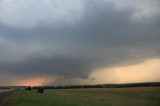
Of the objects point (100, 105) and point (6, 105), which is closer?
point (100, 105)

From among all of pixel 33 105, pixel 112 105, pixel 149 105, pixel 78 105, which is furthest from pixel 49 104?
pixel 149 105

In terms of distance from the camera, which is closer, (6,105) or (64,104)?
(64,104)

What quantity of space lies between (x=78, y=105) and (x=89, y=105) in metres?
1.72

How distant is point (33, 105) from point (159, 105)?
68.4ft

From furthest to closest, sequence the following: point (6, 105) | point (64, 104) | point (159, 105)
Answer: point (6, 105) → point (64, 104) → point (159, 105)

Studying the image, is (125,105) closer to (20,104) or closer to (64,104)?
(64,104)

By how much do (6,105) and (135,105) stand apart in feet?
78.5

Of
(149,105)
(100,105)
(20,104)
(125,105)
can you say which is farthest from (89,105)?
(20,104)

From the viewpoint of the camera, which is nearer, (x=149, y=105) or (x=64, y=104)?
(x=149, y=105)

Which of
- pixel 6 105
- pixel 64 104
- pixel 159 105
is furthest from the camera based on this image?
pixel 6 105

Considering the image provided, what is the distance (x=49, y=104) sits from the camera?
6306cm

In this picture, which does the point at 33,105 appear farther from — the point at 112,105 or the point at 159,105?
the point at 159,105

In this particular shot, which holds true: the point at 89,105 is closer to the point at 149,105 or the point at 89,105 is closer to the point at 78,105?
the point at 78,105

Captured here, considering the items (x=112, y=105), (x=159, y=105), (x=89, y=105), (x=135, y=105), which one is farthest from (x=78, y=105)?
(x=159, y=105)
